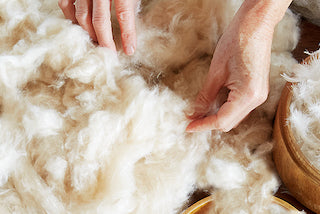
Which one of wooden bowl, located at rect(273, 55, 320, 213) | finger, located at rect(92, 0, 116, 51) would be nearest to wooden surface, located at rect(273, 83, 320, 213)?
wooden bowl, located at rect(273, 55, 320, 213)

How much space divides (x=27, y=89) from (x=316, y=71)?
0.59 m

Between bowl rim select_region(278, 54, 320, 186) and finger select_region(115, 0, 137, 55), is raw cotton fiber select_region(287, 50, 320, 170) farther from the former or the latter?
finger select_region(115, 0, 137, 55)

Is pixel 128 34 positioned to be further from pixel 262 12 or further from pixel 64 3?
pixel 262 12

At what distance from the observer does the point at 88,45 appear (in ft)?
2.44

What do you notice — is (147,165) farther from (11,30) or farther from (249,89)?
(11,30)

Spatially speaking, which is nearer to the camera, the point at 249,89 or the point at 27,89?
the point at 249,89

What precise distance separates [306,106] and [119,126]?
0.36 metres

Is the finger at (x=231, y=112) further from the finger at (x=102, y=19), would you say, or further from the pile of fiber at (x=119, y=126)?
the finger at (x=102, y=19)

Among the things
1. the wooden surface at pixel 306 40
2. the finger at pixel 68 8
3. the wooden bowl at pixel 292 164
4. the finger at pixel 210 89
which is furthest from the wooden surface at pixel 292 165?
the finger at pixel 68 8

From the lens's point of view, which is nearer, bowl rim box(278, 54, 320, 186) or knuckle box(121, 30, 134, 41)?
bowl rim box(278, 54, 320, 186)

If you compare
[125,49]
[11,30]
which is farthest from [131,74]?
[11,30]

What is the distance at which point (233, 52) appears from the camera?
66cm

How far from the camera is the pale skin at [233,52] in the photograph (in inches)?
25.2

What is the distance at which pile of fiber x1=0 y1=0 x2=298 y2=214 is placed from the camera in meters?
0.66
